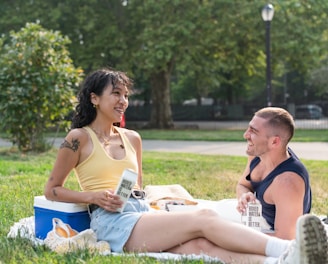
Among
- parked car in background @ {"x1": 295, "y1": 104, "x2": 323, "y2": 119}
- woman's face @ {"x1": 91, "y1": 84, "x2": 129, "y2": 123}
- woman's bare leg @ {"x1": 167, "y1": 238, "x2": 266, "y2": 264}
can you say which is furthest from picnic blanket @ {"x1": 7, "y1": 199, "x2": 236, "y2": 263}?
parked car in background @ {"x1": 295, "y1": 104, "x2": 323, "y2": 119}

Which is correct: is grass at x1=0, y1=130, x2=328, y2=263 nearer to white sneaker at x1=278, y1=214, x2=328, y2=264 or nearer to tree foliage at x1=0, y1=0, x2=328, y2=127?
white sneaker at x1=278, y1=214, x2=328, y2=264

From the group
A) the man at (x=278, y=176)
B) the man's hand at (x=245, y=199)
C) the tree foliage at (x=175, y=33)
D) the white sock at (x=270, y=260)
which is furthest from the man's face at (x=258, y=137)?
the tree foliage at (x=175, y=33)

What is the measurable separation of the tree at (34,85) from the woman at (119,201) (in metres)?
8.48

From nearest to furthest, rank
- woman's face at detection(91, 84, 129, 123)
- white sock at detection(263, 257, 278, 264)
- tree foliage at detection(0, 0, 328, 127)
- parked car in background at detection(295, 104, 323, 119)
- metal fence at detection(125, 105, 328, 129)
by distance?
1. white sock at detection(263, 257, 278, 264)
2. woman's face at detection(91, 84, 129, 123)
3. tree foliage at detection(0, 0, 328, 127)
4. parked car in background at detection(295, 104, 323, 119)
5. metal fence at detection(125, 105, 328, 129)

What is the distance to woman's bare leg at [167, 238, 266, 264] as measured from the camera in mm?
3593

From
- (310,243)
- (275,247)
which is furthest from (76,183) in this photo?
(310,243)

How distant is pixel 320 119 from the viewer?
100.0ft

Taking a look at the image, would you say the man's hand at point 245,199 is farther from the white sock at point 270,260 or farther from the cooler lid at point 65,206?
the cooler lid at point 65,206

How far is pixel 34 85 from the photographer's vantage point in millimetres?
12742

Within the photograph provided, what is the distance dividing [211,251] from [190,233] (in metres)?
0.19

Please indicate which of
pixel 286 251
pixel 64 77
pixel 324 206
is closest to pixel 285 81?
pixel 64 77

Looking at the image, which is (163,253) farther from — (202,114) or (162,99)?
(202,114)

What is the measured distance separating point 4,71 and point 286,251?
10617 mm

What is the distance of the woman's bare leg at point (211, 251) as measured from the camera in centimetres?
359
